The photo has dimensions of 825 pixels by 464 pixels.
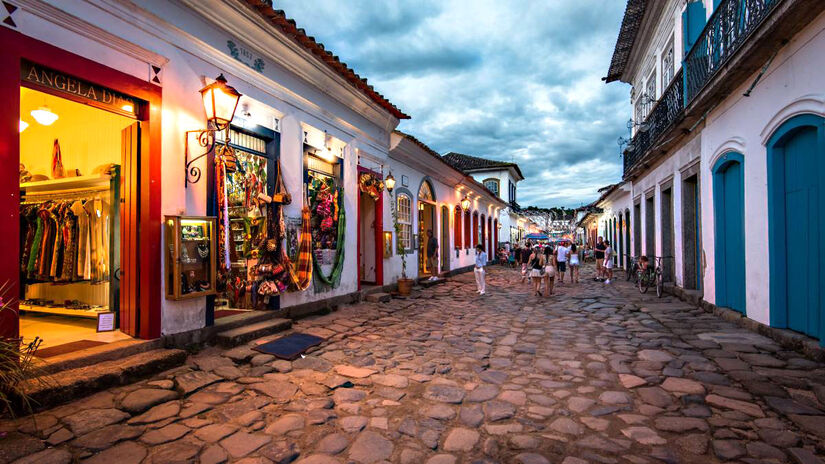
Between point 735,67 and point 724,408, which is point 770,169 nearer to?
point 735,67

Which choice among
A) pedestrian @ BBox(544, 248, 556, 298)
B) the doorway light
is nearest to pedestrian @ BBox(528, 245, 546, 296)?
pedestrian @ BBox(544, 248, 556, 298)

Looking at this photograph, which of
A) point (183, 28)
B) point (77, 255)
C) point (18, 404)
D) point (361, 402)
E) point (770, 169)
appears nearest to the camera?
point (18, 404)

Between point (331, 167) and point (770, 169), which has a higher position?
point (331, 167)

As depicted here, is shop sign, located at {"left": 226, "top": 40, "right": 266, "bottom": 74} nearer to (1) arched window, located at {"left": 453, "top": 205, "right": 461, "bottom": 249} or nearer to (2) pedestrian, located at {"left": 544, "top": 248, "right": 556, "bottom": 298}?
(2) pedestrian, located at {"left": 544, "top": 248, "right": 556, "bottom": 298}

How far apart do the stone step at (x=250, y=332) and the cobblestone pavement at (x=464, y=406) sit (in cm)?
24

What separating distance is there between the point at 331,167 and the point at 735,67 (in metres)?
7.20

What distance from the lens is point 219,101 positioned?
17.0 feet

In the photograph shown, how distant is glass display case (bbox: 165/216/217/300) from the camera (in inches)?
189

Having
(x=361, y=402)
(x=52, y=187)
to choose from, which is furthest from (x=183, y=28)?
(x=361, y=402)

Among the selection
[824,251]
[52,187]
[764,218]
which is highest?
[52,187]

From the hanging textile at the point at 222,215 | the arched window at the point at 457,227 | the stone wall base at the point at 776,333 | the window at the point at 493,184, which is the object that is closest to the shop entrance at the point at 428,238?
the arched window at the point at 457,227

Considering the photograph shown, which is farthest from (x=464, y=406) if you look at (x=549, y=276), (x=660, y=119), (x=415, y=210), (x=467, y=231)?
(x=467, y=231)

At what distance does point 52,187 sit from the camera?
6016 mm

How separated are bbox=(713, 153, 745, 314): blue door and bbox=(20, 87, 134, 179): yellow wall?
31.0 ft
